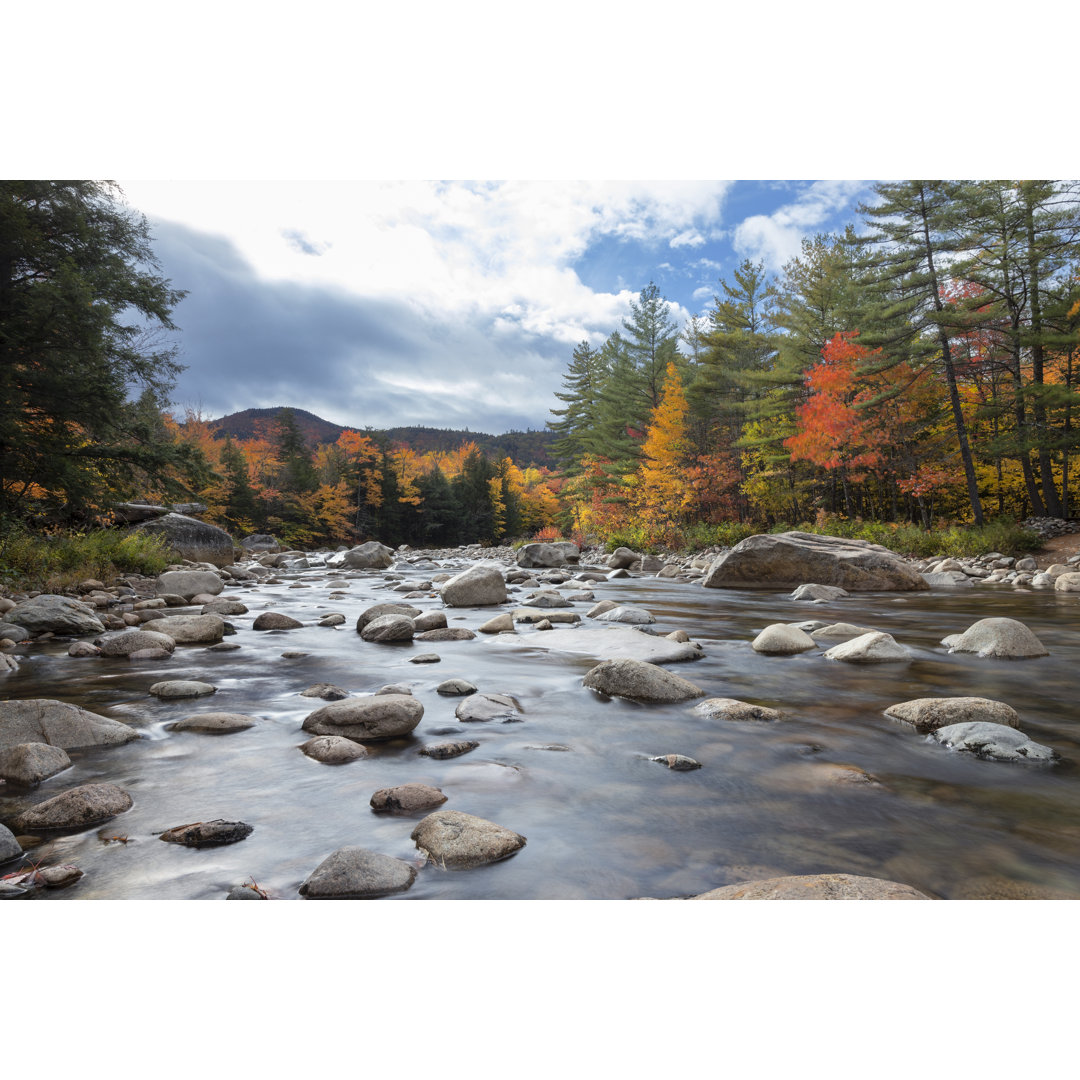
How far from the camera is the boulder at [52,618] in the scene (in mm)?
6355

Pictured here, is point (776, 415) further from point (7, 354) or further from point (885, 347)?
point (7, 354)

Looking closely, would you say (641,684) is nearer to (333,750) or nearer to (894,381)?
(333,750)

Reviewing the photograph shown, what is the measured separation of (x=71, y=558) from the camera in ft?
31.9

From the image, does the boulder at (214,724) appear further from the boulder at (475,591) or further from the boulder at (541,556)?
the boulder at (541,556)

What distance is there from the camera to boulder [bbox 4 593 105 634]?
20.9 feet

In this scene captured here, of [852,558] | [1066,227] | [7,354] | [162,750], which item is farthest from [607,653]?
[1066,227]

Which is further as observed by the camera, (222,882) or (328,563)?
(328,563)

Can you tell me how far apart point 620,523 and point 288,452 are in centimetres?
2744

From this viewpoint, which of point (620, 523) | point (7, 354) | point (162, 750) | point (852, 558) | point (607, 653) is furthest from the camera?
point (620, 523)

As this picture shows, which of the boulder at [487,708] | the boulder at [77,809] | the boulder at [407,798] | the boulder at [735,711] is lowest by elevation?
the boulder at [735,711]

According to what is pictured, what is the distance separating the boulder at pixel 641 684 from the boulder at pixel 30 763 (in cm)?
309

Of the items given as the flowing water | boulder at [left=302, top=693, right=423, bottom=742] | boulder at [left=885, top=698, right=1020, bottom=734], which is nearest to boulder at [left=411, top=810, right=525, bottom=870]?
the flowing water

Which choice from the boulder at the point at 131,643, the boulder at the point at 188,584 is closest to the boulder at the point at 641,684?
the boulder at the point at 131,643

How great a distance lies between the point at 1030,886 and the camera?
1933 mm
